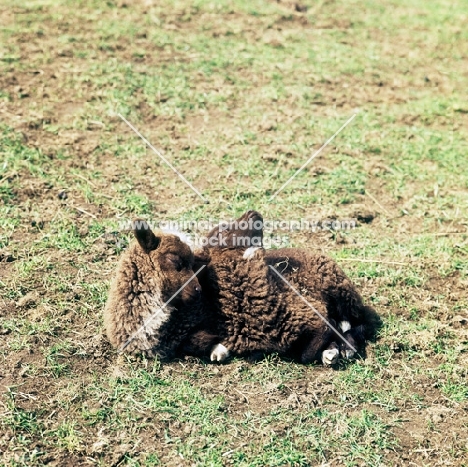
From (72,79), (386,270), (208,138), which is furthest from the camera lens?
(72,79)

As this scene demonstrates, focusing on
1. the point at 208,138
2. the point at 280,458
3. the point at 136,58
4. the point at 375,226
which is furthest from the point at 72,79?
the point at 280,458

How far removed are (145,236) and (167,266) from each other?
302mm

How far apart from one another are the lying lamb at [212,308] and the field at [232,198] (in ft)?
0.58

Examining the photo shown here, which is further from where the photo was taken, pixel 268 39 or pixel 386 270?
Result: pixel 268 39

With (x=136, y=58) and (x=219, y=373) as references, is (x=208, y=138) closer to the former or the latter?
(x=136, y=58)

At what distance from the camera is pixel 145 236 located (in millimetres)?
4992

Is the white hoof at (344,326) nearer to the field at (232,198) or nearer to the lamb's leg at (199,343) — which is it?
the field at (232,198)

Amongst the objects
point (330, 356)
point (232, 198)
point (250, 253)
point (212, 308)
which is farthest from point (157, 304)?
point (232, 198)

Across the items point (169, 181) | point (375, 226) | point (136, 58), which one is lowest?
point (375, 226)

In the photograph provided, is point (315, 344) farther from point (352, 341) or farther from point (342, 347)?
point (352, 341)

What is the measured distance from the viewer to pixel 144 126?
8164mm

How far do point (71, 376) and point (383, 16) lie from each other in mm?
10576

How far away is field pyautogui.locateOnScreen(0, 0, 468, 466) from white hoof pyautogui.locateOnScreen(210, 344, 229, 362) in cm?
13

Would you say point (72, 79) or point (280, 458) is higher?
point (72, 79)
